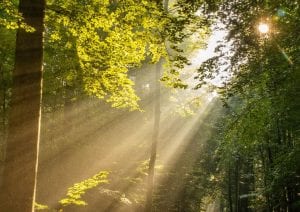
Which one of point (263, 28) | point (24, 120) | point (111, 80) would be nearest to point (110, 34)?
point (111, 80)

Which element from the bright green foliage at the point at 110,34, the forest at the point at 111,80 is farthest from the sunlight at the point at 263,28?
the bright green foliage at the point at 110,34

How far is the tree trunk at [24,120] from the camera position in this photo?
16.7 feet

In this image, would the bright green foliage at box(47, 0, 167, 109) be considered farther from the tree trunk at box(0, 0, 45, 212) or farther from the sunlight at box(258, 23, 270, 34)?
the sunlight at box(258, 23, 270, 34)

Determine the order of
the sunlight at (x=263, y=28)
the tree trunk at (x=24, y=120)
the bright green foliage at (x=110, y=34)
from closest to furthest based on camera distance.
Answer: the tree trunk at (x=24, y=120) → the bright green foliage at (x=110, y=34) → the sunlight at (x=263, y=28)

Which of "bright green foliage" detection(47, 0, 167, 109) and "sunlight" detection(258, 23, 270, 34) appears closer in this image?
"bright green foliage" detection(47, 0, 167, 109)

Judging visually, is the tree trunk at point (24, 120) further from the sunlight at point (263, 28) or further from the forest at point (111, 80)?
the sunlight at point (263, 28)

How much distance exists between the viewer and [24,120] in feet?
16.9

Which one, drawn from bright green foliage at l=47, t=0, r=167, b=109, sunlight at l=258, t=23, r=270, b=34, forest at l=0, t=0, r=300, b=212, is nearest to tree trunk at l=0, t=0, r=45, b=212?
forest at l=0, t=0, r=300, b=212

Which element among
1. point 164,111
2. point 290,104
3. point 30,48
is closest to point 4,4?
point 30,48

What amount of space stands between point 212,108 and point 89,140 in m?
23.2

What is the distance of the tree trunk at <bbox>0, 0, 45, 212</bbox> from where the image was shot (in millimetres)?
5098

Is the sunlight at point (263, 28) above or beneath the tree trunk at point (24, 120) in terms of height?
above

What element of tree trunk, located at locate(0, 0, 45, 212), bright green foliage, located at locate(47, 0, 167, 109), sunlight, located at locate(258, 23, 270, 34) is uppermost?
sunlight, located at locate(258, 23, 270, 34)

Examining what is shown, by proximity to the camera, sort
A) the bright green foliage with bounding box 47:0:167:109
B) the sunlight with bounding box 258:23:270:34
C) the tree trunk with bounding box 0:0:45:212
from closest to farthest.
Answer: the tree trunk with bounding box 0:0:45:212 < the bright green foliage with bounding box 47:0:167:109 < the sunlight with bounding box 258:23:270:34
